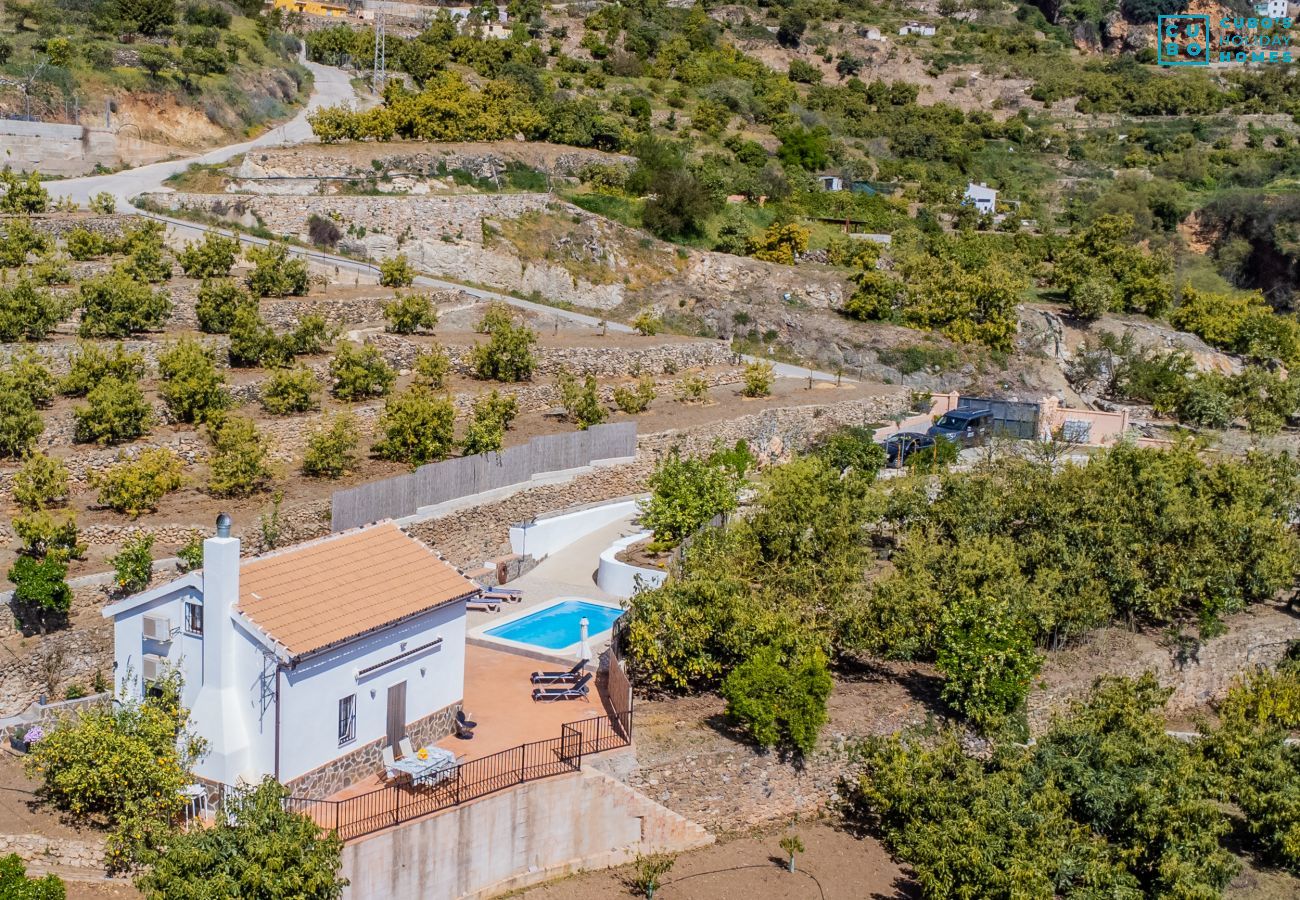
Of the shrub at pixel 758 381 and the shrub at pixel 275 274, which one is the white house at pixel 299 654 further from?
the shrub at pixel 758 381

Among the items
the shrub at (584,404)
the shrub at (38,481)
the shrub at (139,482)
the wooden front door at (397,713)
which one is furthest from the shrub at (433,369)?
the wooden front door at (397,713)

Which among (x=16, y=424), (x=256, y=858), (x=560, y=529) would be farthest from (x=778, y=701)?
(x=16, y=424)

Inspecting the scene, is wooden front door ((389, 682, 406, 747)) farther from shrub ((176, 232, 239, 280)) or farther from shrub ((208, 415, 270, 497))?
shrub ((176, 232, 239, 280))

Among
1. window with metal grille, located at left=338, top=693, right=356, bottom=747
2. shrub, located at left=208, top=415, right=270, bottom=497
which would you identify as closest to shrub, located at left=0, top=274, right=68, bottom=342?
shrub, located at left=208, top=415, right=270, bottom=497

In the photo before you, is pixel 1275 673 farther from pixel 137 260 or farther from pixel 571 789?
pixel 137 260

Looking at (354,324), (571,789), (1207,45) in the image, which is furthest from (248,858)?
(1207,45)
